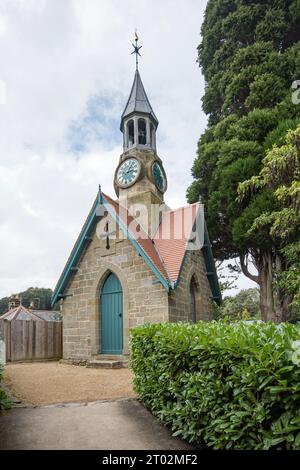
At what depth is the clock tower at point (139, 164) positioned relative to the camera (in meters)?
16.3

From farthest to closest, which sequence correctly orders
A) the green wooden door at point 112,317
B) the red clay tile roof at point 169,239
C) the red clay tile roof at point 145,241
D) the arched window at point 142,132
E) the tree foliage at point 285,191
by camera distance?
the arched window at point 142,132 → the green wooden door at point 112,317 → the red clay tile roof at point 169,239 → the red clay tile roof at point 145,241 → the tree foliage at point 285,191

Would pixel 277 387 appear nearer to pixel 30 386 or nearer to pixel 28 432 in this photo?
pixel 28 432

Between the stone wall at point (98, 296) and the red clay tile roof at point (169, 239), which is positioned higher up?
the red clay tile roof at point (169, 239)

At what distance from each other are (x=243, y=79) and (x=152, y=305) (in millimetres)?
14134

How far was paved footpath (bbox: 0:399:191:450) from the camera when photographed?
3957 mm

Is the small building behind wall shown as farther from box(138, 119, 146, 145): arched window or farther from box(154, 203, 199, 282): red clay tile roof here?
box(138, 119, 146, 145): arched window

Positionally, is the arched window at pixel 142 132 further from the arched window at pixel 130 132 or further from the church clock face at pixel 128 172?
the church clock face at pixel 128 172

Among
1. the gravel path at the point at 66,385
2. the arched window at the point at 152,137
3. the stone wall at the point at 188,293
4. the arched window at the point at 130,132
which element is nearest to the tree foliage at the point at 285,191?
the stone wall at the point at 188,293

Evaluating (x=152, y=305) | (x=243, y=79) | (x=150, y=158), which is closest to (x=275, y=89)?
(x=243, y=79)

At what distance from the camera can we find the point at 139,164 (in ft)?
56.3

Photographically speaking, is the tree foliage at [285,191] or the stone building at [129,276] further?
the stone building at [129,276]

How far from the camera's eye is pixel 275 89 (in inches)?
691

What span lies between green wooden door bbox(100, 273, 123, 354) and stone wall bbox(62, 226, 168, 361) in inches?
8.4

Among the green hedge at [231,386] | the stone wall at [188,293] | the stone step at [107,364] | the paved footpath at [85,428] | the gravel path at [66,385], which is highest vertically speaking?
the stone wall at [188,293]
